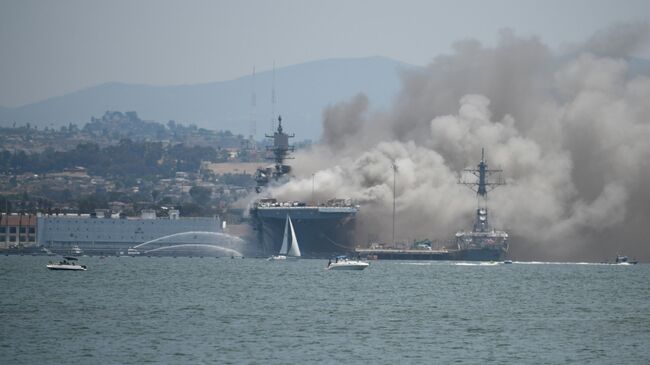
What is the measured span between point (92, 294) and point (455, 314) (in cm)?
2499

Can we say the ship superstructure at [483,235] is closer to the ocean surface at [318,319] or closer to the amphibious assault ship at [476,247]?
the amphibious assault ship at [476,247]

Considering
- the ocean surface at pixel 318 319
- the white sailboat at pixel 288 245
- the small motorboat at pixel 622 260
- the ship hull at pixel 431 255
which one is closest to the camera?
the ocean surface at pixel 318 319

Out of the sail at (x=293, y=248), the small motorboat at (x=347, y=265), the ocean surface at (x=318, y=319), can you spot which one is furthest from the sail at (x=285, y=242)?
the ocean surface at (x=318, y=319)

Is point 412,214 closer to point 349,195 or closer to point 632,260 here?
point 349,195

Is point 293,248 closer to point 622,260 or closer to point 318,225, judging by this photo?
point 318,225

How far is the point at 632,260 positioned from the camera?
170000 mm

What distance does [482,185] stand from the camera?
6845 inches

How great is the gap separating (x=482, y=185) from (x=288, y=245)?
23.6m

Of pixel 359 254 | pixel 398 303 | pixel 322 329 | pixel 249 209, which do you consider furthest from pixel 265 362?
pixel 249 209

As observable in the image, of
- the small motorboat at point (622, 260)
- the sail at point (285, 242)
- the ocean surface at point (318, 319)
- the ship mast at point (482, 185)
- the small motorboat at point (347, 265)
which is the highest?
the ship mast at point (482, 185)

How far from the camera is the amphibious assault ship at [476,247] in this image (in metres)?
171

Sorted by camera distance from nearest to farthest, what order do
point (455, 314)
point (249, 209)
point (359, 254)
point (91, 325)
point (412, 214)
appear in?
point (91, 325) < point (455, 314) < point (359, 254) < point (412, 214) < point (249, 209)

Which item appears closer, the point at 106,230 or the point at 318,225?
the point at 318,225

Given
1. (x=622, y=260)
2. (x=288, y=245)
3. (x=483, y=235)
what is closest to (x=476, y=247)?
(x=483, y=235)
